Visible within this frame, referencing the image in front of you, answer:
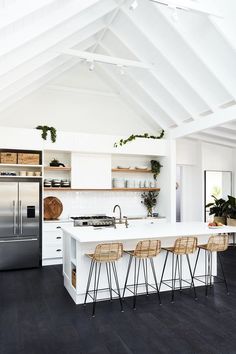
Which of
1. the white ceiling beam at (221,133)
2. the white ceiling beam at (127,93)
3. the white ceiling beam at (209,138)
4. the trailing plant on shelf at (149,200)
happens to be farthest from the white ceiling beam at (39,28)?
the trailing plant on shelf at (149,200)

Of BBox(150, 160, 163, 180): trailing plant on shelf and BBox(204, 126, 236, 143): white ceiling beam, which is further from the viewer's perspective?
BBox(150, 160, 163, 180): trailing plant on shelf

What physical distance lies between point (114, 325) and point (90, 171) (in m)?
3.96

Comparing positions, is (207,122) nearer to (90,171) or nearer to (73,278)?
(90,171)

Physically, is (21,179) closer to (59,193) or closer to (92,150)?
(59,193)

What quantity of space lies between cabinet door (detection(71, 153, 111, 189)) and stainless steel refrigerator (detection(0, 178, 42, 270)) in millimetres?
954

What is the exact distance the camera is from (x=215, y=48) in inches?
189

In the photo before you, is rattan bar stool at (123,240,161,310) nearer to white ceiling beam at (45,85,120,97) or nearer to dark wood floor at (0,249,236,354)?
dark wood floor at (0,249,236,354)

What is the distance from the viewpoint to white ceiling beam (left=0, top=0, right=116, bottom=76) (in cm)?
370

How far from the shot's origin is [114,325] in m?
3.52

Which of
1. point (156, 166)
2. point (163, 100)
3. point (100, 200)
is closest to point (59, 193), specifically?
point (100, 200)

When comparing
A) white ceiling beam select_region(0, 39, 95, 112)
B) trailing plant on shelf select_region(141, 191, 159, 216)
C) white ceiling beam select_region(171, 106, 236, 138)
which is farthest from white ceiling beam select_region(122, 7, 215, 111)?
trailing plant on shelf select_region(141, 191, 159, 216)

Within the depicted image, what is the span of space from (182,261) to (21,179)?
3567 mm

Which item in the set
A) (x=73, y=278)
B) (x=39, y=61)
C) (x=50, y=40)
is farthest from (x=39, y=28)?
(x=73, y=278)

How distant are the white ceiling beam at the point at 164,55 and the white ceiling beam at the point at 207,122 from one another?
0.21m
